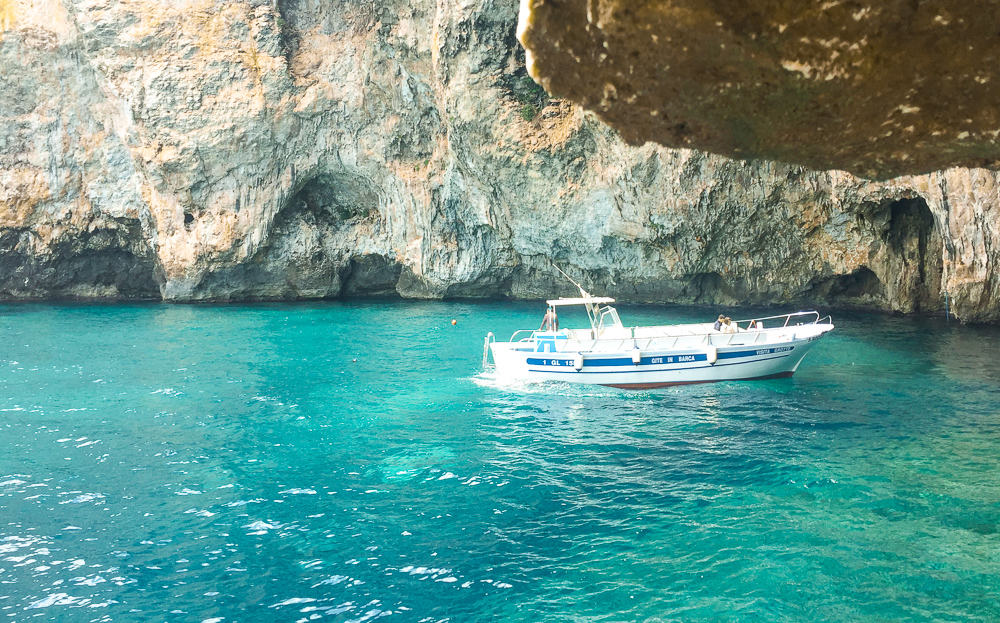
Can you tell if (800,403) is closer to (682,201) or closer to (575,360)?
(575,360)

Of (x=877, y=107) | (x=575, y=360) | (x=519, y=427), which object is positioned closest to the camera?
(x=877, y=107)

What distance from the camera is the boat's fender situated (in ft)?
71.2

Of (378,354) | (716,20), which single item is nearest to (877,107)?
(716,20)

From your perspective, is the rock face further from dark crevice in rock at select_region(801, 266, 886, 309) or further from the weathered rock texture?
the weathered rock texture

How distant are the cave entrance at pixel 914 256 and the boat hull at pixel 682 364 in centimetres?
1468

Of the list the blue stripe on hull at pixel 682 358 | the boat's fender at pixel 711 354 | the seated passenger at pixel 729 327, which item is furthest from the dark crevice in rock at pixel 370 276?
the boat's fender at pixel 711 354

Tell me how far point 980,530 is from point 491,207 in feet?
114

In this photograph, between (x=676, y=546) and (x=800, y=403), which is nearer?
(x=676, y=546)

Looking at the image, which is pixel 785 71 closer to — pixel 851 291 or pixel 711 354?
pixel 711 354

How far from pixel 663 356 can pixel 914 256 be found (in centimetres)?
1949

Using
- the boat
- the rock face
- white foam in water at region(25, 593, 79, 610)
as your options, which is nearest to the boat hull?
the boat

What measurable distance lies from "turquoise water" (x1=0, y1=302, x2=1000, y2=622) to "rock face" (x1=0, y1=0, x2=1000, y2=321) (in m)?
13.0

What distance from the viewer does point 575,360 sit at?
74.0ft

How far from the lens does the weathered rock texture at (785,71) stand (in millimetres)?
3467
